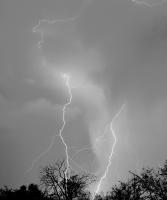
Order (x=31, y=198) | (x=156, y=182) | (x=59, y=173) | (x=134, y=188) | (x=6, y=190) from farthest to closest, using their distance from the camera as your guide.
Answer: (x=6, y=190)
(x=31, y=198)
(x=59, y=173)
(x=134, y=188)
(x=156, y=182)

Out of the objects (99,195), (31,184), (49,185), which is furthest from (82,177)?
(31,184)

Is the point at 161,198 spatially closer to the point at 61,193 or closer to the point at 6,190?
the point at 61,193

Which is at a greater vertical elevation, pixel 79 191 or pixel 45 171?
pixel 45 171

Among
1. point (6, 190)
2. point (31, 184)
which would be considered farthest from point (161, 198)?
point (31, 184)

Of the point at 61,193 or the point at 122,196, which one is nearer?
the point at 122,196

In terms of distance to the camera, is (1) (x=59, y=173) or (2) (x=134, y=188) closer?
(2) (x=134, y=188)

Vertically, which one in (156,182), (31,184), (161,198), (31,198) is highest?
(31,184)

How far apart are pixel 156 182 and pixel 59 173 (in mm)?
20158

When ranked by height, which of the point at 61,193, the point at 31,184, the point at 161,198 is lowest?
the point at 161,198

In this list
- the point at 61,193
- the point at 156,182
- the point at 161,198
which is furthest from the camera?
the point at 61,193

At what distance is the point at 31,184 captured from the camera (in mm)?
72125

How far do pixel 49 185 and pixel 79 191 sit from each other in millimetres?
5577

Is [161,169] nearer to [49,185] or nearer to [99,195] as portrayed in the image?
→ [49,185]

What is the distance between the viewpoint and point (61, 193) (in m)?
45.4
